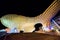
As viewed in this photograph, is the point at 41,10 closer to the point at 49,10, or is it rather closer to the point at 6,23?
the point at 49,10

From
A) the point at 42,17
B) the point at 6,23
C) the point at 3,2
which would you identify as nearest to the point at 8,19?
the point at 6,23

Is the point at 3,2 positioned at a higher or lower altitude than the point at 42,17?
higher

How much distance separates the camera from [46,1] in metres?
1.24

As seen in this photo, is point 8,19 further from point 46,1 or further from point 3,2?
point 46,1

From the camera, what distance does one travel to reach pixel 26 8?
1.28 meters

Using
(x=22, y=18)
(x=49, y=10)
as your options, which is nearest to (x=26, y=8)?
(x=22, y=18)

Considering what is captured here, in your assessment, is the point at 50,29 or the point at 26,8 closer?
the point at 50,29

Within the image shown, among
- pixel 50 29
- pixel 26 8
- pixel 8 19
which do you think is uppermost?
pixel 26 8

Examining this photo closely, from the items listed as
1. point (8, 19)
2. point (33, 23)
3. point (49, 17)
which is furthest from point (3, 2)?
point (49, 17)

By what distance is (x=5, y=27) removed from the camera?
1.29m

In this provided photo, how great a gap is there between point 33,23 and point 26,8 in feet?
0.55

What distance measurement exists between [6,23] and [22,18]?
16cm

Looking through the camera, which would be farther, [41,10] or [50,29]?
[41,10]

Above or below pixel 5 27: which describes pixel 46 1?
above
